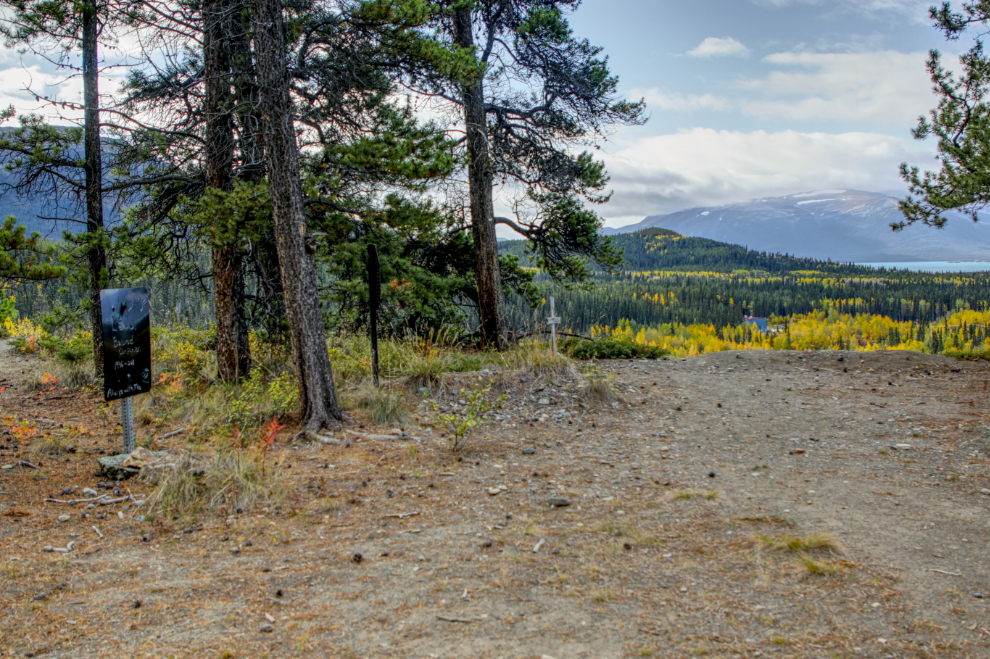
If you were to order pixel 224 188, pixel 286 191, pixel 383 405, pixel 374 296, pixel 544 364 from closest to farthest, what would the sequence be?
pixel 286 191 → pixel 383 405 → pixel 374 296 → pixel 224 188 → pixel 544 364

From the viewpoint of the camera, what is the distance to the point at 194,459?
→ 555 centimetres

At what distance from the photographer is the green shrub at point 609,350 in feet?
41.5

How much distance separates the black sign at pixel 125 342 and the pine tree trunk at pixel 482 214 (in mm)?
7341

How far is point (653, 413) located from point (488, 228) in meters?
5.86

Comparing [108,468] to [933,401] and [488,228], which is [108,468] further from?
[933,401]

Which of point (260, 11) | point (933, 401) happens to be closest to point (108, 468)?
point (260, 11)

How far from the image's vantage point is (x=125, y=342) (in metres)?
5.73

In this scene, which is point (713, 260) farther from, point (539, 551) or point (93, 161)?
point (539, 551)

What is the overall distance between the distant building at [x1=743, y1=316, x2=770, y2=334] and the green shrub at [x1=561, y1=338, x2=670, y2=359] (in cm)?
9541

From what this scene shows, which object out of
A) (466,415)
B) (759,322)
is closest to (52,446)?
(466,415)

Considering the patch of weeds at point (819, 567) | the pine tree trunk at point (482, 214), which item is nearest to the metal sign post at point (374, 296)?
the pine tree trunk at point (482, 214)

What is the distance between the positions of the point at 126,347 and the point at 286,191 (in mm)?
2476

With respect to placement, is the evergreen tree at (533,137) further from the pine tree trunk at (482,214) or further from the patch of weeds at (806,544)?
the patch of weeds at (806,544)

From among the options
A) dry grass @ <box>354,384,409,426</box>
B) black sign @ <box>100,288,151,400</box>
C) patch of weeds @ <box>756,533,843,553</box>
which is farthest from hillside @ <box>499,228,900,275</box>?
patch of weeds @ <box>756,533,843,553</box>
